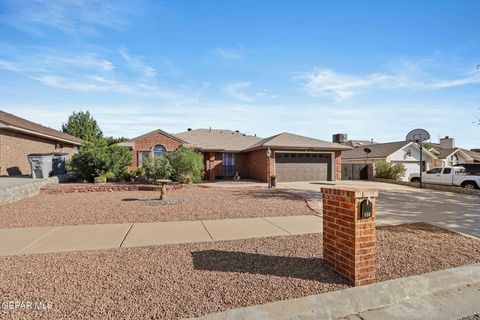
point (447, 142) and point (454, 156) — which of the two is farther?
point (447, 142)

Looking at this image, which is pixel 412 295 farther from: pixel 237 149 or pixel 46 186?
pixel 237 149

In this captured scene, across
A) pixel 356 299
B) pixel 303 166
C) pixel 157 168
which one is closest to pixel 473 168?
pixel 303 166

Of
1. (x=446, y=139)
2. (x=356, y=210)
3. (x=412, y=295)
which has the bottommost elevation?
(x=412, y=295)

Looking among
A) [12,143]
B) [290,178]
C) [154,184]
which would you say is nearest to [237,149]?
[290,178]

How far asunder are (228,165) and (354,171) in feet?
37.6

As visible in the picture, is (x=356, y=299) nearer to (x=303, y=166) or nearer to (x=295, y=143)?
(x=295, y=143)

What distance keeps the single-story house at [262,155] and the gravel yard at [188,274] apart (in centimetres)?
1436

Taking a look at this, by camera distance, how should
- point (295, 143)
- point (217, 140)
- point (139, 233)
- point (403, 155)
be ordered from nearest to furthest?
point (139, 233)
point (295, 143)
point (217, 140)
point (403, 155)

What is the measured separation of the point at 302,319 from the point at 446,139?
5475 cm

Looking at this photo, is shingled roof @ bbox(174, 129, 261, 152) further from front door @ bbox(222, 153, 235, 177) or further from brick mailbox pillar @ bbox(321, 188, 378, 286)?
brick mailbox pillar @ bbox(321, 188, 378, 286)

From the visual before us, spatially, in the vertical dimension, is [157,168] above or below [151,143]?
below

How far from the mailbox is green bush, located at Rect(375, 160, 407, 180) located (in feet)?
72.0

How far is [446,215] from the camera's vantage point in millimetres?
8516

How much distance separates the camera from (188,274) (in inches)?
147
